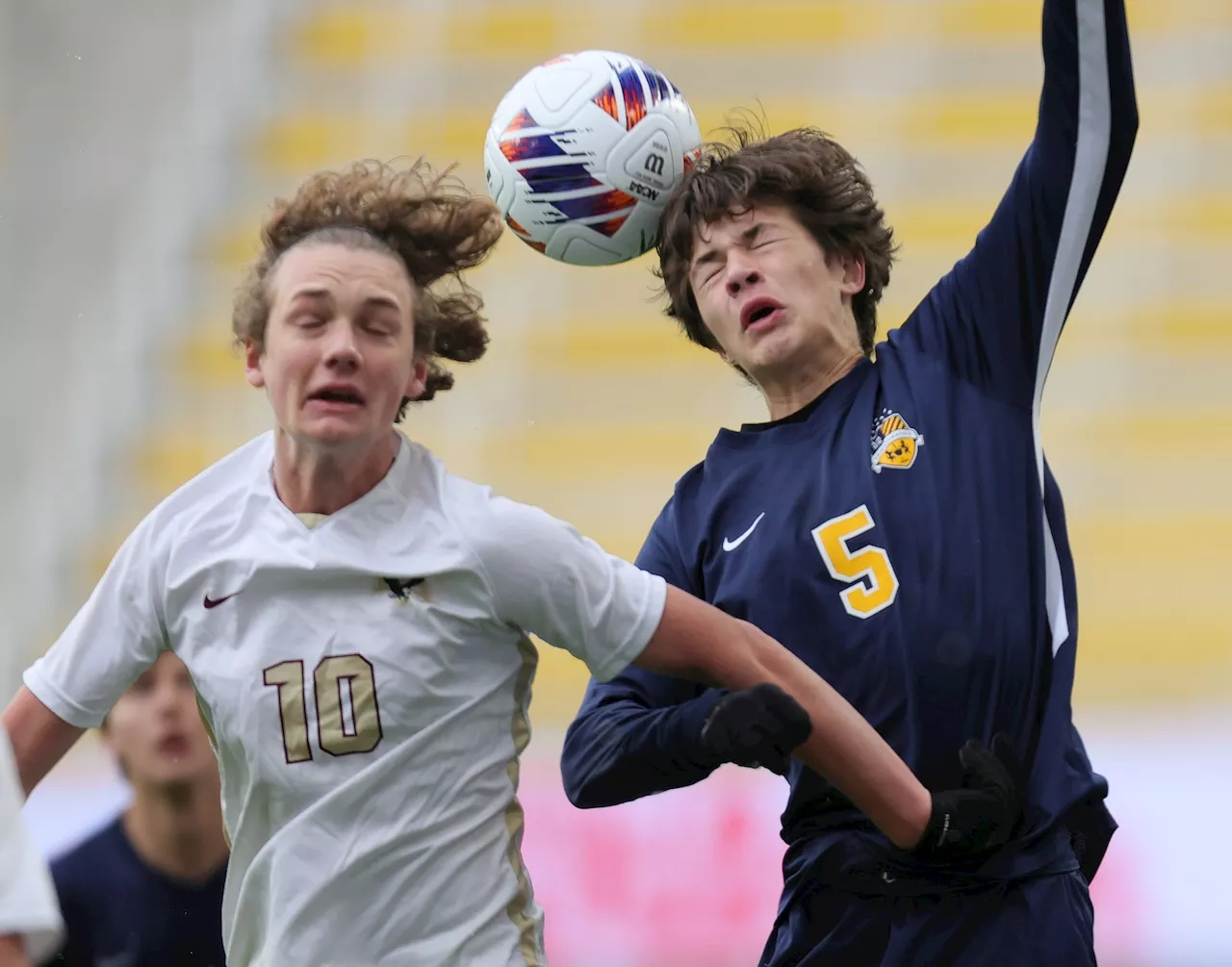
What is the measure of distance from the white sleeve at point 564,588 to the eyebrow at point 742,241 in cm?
84

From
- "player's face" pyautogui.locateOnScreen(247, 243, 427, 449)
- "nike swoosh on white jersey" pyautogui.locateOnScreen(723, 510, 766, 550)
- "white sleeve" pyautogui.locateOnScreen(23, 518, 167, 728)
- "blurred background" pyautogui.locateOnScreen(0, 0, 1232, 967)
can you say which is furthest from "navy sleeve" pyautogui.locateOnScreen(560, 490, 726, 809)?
"blurred background" pyautogui.locateOnScreen(0, 0, 1232, 967)

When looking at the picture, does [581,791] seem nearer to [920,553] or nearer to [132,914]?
[920,553]

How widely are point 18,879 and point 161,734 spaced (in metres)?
2.26

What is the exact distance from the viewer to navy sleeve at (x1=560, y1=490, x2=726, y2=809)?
273cm

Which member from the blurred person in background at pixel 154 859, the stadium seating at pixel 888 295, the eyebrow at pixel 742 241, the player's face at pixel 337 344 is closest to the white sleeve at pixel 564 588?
the player's face at pixel 337 344

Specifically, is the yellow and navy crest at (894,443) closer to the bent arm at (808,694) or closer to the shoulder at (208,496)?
the bent arm at (808,694)

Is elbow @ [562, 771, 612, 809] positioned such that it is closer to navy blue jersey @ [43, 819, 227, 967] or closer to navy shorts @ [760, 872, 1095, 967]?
navy shorts @ [760, 872, 1095, 967]

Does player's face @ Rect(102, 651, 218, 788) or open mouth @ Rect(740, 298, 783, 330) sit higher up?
open mouth @ Rect(740, 298, 783, 330)

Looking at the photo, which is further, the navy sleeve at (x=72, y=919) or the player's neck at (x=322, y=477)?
the navy sleeve at (x=72, y=919)

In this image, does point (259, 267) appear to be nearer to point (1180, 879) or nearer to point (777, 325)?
point (777, 325)

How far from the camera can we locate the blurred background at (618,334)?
6.01 m

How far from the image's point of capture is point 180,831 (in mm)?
3875

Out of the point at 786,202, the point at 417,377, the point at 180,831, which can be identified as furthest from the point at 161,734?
the point at 786,202

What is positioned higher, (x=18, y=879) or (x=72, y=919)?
(x=18, y=879)
